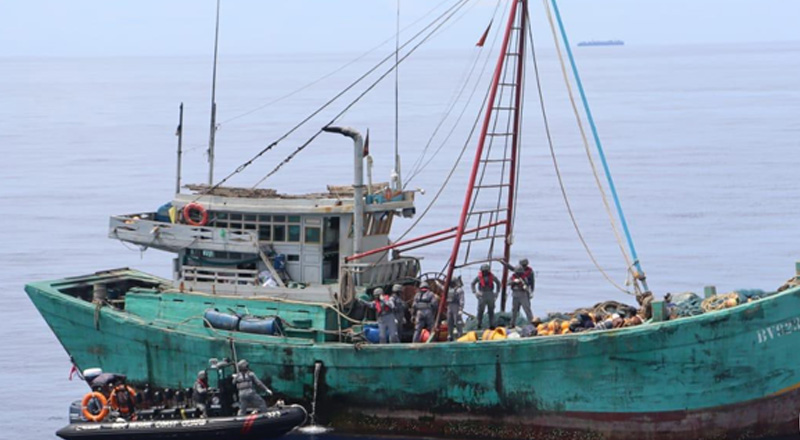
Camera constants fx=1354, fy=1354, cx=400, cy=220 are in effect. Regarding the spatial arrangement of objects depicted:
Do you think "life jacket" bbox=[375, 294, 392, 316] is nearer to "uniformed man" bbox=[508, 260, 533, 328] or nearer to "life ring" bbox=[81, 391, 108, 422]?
"uniformed man" bbox=[508, 260, 533, 328]

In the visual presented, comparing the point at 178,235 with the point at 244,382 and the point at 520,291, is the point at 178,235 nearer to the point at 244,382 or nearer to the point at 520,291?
the point at 244,382

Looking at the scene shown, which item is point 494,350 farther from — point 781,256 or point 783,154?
point 783,154

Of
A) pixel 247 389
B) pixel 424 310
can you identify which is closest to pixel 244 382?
pixel 247 389

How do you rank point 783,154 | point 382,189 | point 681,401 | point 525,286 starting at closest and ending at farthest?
point 681,401 < point 525,286 < point 382,189 < point 783,154

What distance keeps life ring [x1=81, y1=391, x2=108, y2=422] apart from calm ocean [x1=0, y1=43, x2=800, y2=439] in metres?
2.64

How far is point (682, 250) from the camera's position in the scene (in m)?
44.0

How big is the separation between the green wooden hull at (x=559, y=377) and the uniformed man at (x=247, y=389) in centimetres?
117

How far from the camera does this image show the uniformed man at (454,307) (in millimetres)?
23688

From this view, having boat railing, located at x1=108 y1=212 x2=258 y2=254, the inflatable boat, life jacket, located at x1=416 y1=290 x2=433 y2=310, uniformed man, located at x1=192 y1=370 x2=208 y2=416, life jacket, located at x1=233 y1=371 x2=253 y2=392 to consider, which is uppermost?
boat railing, located at x1=108 y1=212 x2=258 y2=254

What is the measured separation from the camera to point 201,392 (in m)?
23.0

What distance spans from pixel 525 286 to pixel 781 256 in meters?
20.1

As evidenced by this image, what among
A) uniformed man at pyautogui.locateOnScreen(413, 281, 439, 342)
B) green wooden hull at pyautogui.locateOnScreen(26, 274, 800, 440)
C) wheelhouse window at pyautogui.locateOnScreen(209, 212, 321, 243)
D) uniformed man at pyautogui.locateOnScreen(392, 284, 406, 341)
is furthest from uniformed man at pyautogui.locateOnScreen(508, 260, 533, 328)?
wheelhouse window at pyautogui.locateOnScreen(209, 212, 321, 243)

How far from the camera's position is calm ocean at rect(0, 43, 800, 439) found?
3778cm

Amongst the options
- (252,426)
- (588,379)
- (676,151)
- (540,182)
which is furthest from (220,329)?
(676,151)
